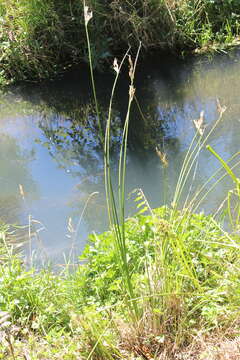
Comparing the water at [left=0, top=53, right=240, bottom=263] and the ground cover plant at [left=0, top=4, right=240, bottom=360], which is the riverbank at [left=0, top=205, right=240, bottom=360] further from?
the water at [left=0, top=53, right=240, bottom=263]

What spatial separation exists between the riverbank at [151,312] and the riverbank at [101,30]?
4278 mm

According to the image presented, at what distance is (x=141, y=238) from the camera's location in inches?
88.5

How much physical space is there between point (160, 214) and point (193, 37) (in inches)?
179

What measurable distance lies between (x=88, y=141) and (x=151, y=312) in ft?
9.27

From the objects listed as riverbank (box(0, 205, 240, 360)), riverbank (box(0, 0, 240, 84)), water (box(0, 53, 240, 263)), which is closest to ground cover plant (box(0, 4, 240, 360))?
riverbank (box(0, 205, 240, 360))

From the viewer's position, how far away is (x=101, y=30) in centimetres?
588

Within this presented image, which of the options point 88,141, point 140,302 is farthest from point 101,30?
point 140,302

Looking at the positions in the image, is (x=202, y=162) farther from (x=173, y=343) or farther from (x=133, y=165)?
(x=173, y=343)

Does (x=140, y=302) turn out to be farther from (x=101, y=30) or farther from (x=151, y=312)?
(x=101, y=30)

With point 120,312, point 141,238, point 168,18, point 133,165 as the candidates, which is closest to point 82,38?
point 168,18

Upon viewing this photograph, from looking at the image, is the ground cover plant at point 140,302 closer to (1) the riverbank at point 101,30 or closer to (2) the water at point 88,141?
(2) the water at point 88,141

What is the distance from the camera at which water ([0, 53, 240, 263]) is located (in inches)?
127

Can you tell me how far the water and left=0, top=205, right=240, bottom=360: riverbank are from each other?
1.82ft

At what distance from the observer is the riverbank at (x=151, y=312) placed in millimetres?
1667
